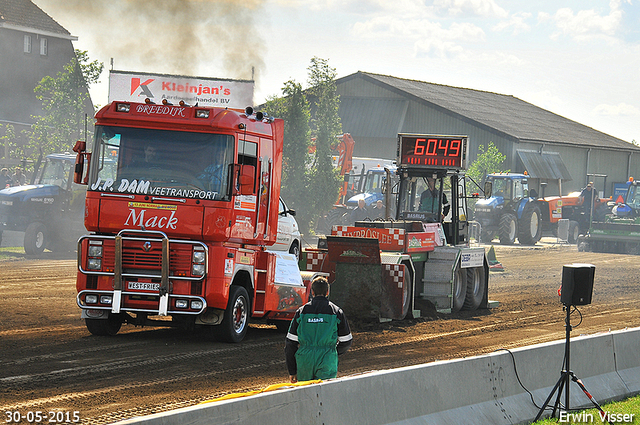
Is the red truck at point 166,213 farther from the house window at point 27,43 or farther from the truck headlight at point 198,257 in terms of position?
the house window at point 27,43

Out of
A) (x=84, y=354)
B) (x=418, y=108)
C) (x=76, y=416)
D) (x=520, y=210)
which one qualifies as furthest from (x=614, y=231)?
(x=76, y=416)

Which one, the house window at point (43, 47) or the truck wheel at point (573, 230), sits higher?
the house window at point (43, 47)

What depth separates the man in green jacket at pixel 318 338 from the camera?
7020 mm

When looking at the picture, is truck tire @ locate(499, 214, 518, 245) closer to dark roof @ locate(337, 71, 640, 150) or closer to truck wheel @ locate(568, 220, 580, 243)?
truck wheel @ locate(568, 220, 580, 243)

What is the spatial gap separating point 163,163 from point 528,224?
2627cm

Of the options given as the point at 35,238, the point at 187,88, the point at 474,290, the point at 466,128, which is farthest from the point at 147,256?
the point at 466,128

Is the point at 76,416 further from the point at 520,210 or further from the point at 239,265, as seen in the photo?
the point at 520,210

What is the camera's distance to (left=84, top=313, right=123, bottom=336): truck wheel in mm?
11320

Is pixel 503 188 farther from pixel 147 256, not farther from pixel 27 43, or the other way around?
pixel 147 256

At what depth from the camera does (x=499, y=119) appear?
5409 cm

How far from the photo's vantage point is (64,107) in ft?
112

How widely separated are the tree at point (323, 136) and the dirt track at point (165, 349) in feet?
46.9

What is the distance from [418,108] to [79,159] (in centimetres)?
4291

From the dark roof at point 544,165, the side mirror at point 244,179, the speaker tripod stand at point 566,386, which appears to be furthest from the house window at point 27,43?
the speaker tripod stand at point 566,386
